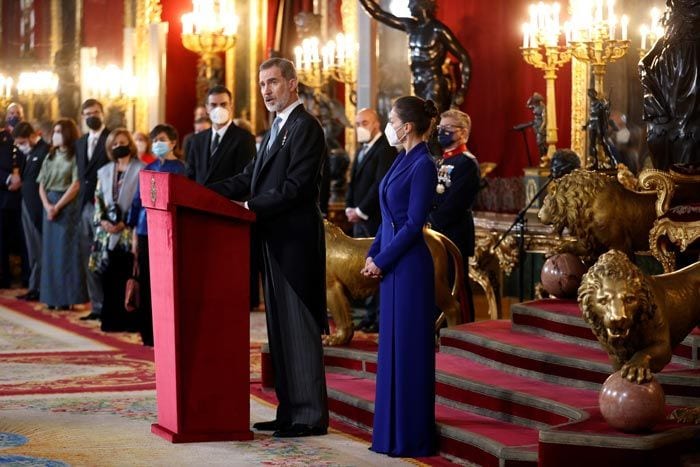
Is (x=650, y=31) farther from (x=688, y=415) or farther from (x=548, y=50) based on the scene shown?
(x=688, y=415)

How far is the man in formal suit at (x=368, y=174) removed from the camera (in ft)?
32.6

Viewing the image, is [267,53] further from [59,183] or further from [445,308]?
[445,308]

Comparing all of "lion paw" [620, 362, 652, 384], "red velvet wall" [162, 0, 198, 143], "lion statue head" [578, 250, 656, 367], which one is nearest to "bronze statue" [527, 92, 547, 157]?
"lion statue head" [578, 250, 656, 367]

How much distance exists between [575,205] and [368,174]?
2690 millimetres

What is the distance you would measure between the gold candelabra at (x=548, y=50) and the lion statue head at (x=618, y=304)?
4875 mm

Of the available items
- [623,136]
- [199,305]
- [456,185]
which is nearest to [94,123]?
[623,136]

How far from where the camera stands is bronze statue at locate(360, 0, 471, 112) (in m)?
12.0

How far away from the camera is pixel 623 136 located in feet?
33.4

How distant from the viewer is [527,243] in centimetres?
1029

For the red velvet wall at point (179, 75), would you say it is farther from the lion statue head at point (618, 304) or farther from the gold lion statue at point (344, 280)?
the lion statue head at point (618, 304)

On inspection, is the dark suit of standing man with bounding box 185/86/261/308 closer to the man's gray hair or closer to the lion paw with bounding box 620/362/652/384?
the man's gray hair

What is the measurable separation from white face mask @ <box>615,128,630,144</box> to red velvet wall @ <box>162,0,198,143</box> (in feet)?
27.5

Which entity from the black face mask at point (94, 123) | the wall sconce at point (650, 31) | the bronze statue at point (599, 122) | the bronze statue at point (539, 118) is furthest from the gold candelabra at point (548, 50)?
the black face mask at point (94, 123)

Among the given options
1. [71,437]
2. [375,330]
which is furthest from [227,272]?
[375,330]
